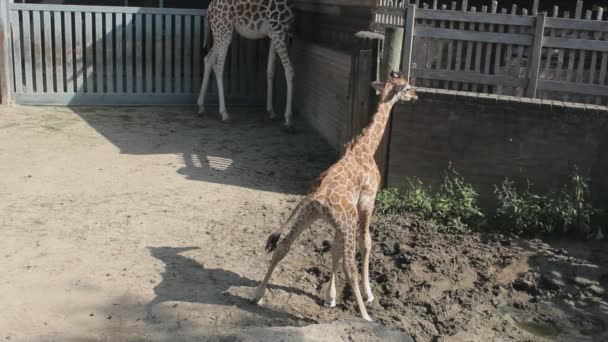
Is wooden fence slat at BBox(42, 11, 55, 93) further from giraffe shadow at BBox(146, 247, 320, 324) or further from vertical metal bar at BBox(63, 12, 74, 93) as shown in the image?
giraffe shadow at BBox(146, 247, 320, 324)

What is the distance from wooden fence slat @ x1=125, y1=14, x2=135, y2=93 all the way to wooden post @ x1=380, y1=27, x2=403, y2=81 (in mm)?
5747

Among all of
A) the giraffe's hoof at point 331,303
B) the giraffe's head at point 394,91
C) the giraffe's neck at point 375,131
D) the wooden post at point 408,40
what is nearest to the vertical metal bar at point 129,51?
the wooden post at point 408,40

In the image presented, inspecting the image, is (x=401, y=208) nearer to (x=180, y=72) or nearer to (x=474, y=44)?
(x=474, y=44)

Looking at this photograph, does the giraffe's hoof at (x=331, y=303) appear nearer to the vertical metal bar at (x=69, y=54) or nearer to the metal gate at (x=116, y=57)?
the metal gate at (x=116, y=57)

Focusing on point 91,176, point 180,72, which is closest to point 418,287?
point 91,176

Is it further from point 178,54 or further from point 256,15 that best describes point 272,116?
point 178,54

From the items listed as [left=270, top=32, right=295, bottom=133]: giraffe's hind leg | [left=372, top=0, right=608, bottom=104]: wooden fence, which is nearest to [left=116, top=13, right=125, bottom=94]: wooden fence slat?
[left=270, top=32, right=295, bottom=133]: giraffe's hind leg

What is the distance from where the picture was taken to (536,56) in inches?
261

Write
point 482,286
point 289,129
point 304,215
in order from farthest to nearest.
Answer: point 289,129, point 482,286, point 304,215

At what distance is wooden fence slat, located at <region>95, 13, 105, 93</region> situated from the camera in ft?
36.6

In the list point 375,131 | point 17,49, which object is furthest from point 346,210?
point 17,49

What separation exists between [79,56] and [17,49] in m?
0.96

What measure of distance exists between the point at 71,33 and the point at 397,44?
21.0 feet

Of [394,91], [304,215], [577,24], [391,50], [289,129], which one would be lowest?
[289,129]
